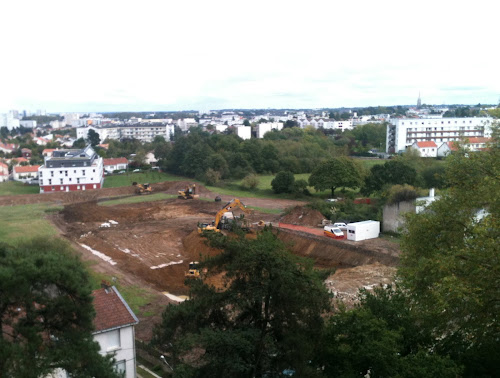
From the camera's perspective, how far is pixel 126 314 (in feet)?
43.4

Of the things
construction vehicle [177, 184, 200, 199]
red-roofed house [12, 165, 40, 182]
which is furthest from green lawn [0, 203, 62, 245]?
red-roofed house [12, 165, 40, 182]

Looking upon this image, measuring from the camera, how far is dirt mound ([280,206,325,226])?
37.0 meters

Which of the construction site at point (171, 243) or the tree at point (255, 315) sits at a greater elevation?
the tree at point (255, 315)

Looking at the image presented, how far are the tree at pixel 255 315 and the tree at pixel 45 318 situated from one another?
6.40 feet

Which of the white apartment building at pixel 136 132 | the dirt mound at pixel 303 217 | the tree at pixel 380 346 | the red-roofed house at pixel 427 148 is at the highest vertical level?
the white apartment building at pixel 136 132

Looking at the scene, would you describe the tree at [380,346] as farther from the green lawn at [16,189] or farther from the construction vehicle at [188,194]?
the green lawn at [16,189]

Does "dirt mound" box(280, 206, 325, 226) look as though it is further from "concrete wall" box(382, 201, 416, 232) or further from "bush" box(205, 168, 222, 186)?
"bush" box(205, 168, 222, 186)

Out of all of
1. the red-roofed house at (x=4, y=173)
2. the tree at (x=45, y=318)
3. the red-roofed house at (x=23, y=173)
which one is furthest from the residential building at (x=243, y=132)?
the tree at (x=45, y=318)

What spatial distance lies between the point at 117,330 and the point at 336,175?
36.7m

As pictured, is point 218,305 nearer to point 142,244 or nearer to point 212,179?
point 142,244

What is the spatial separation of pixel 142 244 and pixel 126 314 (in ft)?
69.5

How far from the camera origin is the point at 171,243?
1348 inches

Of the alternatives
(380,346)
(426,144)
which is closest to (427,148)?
(426,144)

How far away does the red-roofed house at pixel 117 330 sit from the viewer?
12781mm
